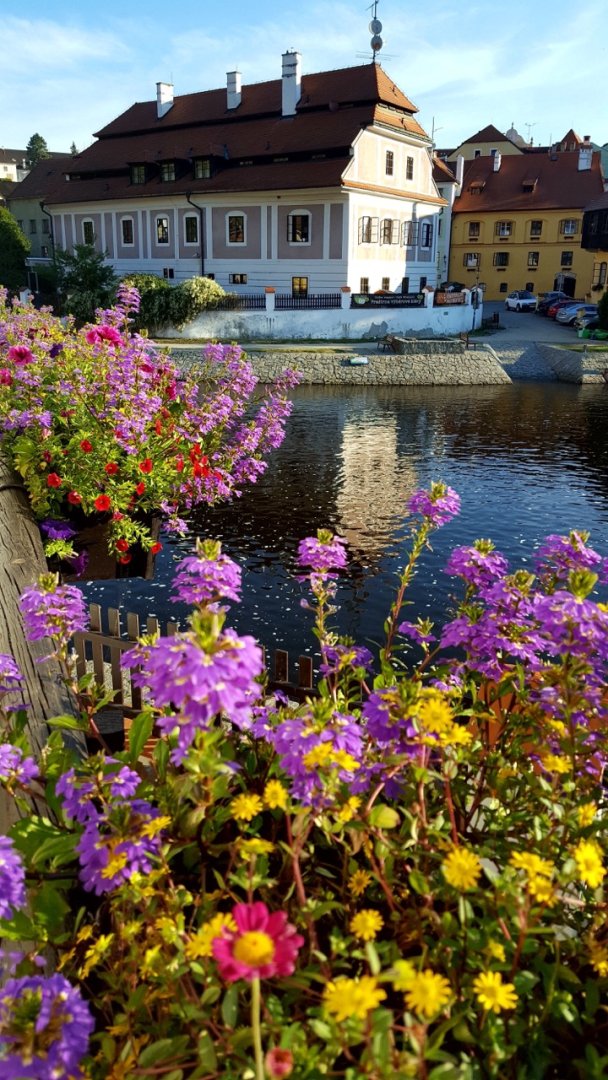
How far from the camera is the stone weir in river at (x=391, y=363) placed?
1268 inches

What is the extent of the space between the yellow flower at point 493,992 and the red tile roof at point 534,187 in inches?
2406

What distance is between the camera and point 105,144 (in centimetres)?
4838

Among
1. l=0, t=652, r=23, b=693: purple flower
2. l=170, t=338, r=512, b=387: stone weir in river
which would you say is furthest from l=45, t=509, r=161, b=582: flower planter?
l=170, t=338, r=512, b=387: stone weir in river

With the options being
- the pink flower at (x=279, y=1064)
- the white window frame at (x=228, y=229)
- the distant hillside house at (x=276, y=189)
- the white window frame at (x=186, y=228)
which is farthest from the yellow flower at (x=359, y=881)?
the white window frame at (x=186, y=228)

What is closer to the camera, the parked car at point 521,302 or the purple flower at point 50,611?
the purple flower at point 50,611

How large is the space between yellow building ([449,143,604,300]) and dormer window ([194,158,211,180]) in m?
22.7

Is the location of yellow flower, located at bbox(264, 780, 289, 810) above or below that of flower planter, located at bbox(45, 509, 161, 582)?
above

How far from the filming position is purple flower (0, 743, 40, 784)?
6.12 feet

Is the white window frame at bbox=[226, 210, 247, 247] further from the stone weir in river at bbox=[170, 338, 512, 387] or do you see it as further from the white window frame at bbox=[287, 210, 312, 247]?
the stone weir in river at bbox=[170, 338, 512, 387]

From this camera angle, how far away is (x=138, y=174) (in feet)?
148

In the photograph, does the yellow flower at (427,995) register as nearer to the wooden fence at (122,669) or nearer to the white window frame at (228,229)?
the wooden fence at (122,669)

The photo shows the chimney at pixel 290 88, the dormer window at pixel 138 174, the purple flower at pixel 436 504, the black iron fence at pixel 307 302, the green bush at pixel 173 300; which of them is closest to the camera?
the purple flower at pixel 436 504

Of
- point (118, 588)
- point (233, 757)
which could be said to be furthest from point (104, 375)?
point (118, 588)

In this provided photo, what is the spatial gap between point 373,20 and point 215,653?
5090 centimetres
